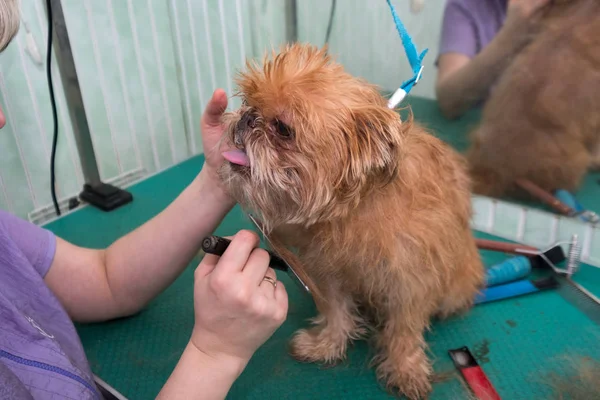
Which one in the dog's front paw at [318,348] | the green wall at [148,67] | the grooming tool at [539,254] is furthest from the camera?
the green wall at [148,67]

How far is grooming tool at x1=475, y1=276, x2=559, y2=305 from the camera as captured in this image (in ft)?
3.44

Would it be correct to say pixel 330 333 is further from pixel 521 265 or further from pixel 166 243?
pixel 521 265

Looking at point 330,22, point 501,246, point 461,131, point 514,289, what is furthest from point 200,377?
point 330,22

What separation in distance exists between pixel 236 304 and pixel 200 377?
115 mm

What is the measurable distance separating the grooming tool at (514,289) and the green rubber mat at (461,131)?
33cm

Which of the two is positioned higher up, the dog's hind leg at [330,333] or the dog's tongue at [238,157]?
the dog's tongue at [238,157]

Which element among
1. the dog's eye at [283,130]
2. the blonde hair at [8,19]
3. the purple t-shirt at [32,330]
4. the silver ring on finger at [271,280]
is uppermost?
the blonde hair at [8,19]

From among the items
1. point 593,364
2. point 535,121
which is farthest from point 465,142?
point 593,364

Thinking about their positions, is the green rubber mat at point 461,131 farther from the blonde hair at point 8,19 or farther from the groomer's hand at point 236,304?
the blonde hair at point 8,19

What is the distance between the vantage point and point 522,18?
1215mm

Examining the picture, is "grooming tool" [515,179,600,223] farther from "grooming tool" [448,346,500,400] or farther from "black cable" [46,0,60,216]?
"black cable" [46,0,60,216]

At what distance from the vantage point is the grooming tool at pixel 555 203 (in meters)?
1.26

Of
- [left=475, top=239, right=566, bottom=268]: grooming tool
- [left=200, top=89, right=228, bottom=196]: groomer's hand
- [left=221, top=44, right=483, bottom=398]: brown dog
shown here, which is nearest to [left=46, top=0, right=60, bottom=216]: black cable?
[left=200, top=89, right=228, bottom=196]: groomer's hand

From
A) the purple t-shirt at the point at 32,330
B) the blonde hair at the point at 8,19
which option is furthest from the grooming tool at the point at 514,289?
the blonde hair at the point at 8,19
